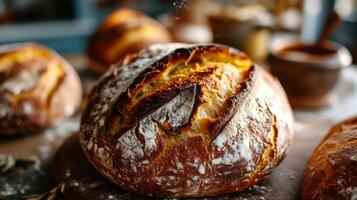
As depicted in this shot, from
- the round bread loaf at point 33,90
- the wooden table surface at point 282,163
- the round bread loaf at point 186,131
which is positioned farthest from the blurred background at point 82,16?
the round bread loaf at point 186,131

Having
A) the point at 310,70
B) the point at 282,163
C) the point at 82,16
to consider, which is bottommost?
the point at 82,16

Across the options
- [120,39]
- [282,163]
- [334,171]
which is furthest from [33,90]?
[334,171]

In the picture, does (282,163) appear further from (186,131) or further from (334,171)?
(186,131)

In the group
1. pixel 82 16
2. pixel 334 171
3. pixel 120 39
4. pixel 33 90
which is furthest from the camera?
pixel 82 16

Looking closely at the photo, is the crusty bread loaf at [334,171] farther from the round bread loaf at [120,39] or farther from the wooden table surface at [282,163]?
the round bread loaf at [120,39]

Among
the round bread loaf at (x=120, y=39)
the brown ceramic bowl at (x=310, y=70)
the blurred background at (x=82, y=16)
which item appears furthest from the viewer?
the blurred background at (x=82, y=16)

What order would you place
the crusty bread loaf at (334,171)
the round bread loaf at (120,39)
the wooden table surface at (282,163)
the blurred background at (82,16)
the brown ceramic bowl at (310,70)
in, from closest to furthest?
the crusty bread loaf at (334,171), the wooden table surface at (282,163), the brown ceramic bowl at (310,70), the round bread loaf at (120,39), the blurred background at (82,16)

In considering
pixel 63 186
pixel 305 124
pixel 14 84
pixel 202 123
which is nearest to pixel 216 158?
pixel 202 123
